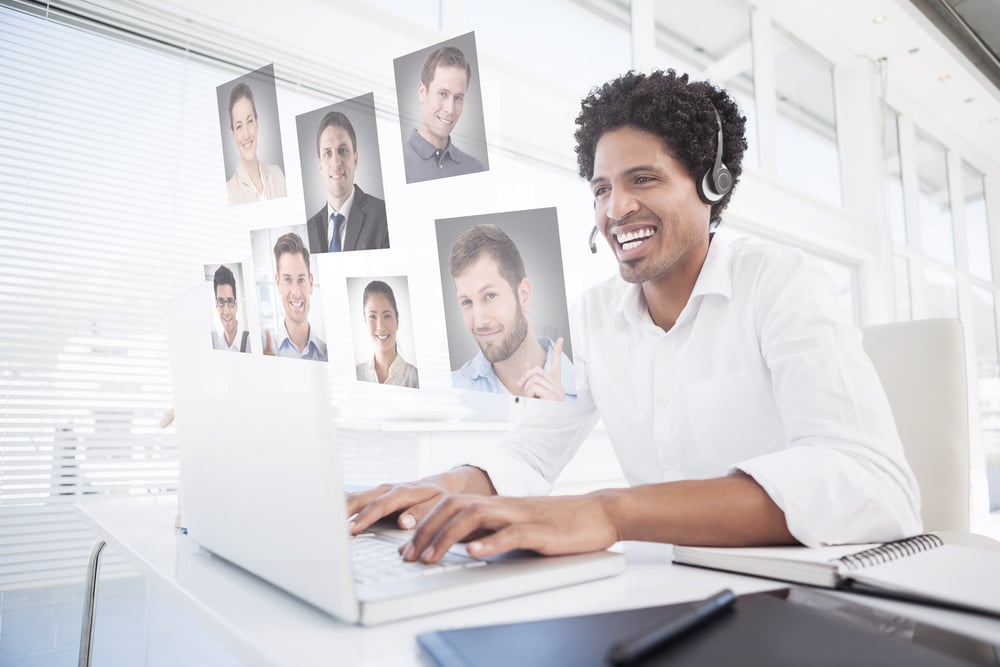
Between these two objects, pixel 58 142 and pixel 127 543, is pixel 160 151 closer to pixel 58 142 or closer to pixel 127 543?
pixel 58 142

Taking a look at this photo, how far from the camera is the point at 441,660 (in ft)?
1.09

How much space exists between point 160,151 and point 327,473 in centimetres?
209

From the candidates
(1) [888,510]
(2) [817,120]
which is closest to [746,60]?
(2) [817,120]

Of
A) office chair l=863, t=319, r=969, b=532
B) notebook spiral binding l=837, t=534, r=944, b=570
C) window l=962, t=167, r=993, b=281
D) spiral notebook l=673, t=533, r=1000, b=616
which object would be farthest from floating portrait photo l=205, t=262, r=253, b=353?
window l=962, t=167, r=993, b=281

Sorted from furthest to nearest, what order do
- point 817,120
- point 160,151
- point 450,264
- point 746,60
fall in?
point 817,120 < point 746,60 < point 160,151 < point 450,264

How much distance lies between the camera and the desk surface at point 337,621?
365 millimetres

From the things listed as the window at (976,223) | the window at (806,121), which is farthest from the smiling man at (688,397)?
the window at (976,223)

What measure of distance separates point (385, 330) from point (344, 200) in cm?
13

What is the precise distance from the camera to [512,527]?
534 mm

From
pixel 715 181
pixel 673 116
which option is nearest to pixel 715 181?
pixel 715 181

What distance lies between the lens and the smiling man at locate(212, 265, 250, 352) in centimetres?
71

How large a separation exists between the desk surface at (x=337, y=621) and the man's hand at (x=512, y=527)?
45 mm

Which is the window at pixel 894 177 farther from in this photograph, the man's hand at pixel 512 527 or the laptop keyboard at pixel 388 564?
the laptop keyboard at pixel 388 564

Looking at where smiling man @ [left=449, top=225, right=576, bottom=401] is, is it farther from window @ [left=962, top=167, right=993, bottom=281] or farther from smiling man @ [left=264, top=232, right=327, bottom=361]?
window @ [left=962, top=167, right=993, bottom=281]
